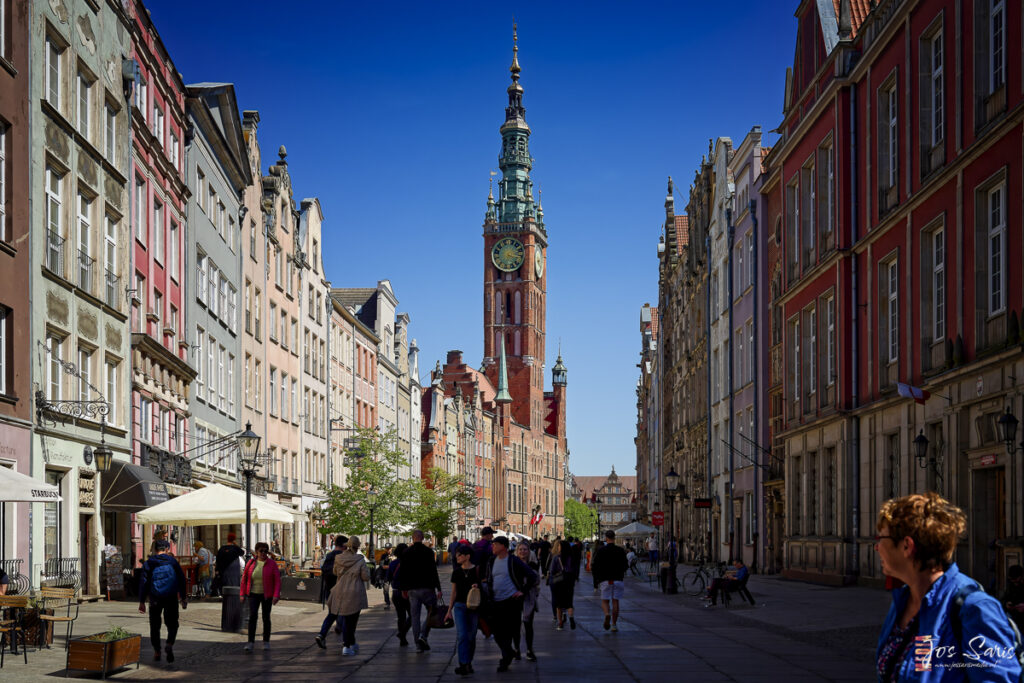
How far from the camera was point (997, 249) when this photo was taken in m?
22.6

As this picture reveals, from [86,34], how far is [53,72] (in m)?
2.08

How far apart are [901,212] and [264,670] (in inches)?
693

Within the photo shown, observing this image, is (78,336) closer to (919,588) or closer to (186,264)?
(186,264)

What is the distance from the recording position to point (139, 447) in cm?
3216

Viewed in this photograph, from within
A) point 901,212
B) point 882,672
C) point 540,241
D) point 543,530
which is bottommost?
point 543,530

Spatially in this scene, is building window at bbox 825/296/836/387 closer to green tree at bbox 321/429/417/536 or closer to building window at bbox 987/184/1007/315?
building window at bbox 987/184/1007/315

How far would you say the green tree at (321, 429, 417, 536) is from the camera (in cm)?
5438

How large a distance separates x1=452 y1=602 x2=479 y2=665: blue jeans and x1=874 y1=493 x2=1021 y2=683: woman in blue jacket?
36.0 ft

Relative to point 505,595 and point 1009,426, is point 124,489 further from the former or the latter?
point 1009,426

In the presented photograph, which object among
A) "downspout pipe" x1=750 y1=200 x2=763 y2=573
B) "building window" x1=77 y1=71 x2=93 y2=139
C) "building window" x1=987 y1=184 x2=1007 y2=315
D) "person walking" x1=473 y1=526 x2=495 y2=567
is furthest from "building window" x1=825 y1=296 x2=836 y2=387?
"building window" x1=77 y1=71 x2=93 y2=139

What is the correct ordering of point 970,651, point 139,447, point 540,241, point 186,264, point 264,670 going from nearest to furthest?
point 970,651
point 264,670
point 139,447
point 186,264
point 540,241

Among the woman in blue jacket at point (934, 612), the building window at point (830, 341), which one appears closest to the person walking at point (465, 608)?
the woman in blue jacket at point (934, 612)

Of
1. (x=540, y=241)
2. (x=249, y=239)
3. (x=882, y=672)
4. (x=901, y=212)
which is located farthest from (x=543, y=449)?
(x=882, y=672)

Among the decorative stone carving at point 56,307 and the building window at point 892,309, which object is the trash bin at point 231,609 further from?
the building window at point 892,309
